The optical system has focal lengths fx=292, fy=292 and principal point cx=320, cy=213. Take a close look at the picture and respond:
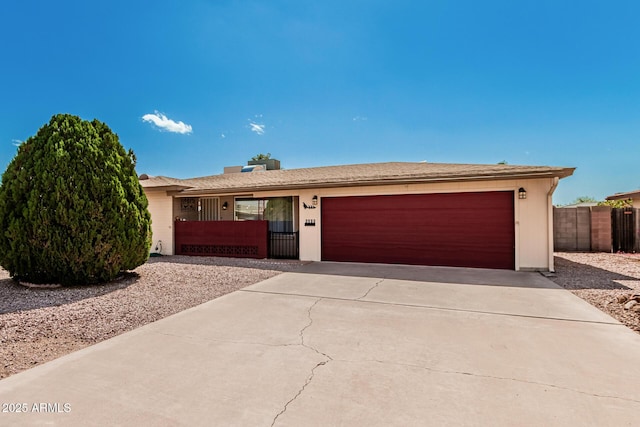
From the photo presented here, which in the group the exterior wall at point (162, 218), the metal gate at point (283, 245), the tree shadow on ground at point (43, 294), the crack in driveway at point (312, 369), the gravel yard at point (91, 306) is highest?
the exterior wall at point (162, 218)

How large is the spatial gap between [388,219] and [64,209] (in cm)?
798

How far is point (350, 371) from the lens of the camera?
2750 millimetres

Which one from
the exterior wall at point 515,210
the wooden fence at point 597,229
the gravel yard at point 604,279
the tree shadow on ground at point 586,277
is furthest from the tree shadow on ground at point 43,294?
the wooden fence at point 597,229

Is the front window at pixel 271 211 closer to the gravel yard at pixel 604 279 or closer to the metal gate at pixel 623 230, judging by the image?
the gravel yard at pixel 604 279

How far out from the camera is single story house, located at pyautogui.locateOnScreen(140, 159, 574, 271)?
26.0 ft

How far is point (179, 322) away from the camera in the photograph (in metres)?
4.11

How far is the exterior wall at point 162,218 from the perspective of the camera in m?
11.6

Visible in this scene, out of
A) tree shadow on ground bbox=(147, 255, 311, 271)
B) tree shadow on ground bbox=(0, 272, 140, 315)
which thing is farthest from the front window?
tree shadow on ground bbox=(0, 272, 140, 315)

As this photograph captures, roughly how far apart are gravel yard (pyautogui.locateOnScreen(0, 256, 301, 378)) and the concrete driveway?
45 cm

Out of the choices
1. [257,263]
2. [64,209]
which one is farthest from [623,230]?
[64,209]

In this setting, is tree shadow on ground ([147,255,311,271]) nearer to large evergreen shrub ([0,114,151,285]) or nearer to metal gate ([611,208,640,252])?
large evergreen shrub ([0,114,151,285])

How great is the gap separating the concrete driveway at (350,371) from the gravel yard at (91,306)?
45cm

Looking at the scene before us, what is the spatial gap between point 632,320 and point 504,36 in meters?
9.24

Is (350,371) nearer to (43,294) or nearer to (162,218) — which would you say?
(43,294)
